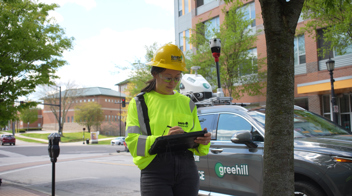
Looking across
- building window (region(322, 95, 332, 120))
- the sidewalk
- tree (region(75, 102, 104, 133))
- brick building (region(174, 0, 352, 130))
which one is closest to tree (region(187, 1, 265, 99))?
brick building (region(174, 0, 352, 130))

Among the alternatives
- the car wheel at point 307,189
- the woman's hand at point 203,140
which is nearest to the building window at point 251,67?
the car wheel at point 307,189

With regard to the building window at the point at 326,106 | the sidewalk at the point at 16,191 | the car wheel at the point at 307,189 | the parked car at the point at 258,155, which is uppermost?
the building window at the point at 326,106

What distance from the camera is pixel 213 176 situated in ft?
15.5

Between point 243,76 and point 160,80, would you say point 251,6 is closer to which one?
point 243,76

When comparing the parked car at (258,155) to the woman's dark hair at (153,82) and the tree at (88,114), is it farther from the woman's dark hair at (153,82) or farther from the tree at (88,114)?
the tree at (88,114)

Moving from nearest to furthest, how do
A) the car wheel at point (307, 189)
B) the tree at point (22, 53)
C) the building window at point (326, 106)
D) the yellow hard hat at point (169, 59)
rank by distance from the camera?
the yellow hard hat at point (169, 59) → the car wheel at point (307, 189) → the tree at point (22, 53) → the building window at point (326, 106)

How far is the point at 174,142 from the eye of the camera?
7.22 feet

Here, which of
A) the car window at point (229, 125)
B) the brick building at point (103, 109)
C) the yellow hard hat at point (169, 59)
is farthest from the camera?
the brick building at point (103, 109)

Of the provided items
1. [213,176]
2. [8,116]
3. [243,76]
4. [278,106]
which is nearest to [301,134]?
[213,176]

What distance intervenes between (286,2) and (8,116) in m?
9.85

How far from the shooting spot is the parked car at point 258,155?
340cm

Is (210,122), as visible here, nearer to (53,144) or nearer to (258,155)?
(258,155)

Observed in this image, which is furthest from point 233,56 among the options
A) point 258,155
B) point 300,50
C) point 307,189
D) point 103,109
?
point 103,109

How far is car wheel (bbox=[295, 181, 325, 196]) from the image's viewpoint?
3.51 metres
